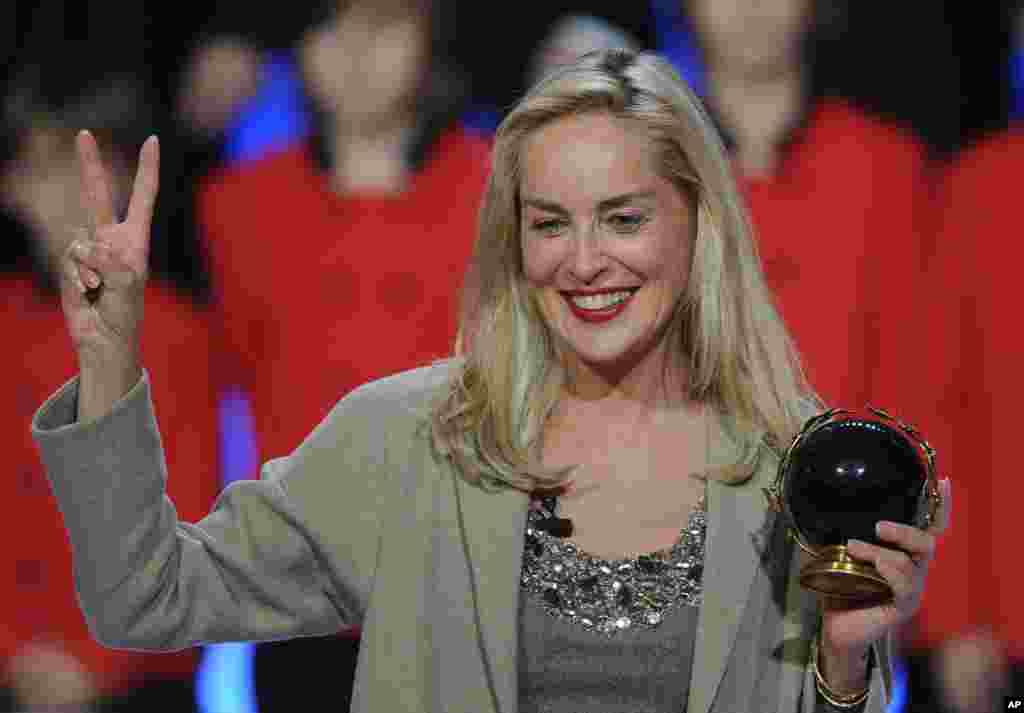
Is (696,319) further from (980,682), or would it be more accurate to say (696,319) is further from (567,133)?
(980,682)

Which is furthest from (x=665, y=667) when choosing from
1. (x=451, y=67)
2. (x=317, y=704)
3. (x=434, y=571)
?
(x=451, y=67)

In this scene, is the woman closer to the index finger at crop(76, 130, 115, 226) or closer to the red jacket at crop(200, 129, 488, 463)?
the index finger at crop(76, 130, 115, 226)

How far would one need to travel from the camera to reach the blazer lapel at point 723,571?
206 centimetres

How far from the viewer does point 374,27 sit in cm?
379

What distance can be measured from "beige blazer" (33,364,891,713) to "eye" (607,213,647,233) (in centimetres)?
38

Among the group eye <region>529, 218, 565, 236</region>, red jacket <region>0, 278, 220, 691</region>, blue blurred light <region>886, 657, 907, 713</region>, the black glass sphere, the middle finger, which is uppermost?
eye <region>529, 218, 565, 236</region>

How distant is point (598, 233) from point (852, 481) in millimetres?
516

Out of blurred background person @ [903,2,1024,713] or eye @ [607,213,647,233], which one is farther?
blurred background person @ [903,2,1024,713]

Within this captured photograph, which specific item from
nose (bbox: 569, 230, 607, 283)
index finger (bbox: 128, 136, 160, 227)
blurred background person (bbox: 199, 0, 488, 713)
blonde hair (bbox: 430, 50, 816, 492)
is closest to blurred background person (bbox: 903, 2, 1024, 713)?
blurred background person (bbox: 199, 0, 488, 713)

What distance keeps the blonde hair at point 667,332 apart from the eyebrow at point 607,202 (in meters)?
0.07

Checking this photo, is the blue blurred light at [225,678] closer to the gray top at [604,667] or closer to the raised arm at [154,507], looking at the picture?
the raised arm at [154,507]

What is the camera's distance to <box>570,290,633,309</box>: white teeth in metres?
2.19

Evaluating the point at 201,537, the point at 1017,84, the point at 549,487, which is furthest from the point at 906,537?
the point at 1017,84

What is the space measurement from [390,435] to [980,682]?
2189 mm
